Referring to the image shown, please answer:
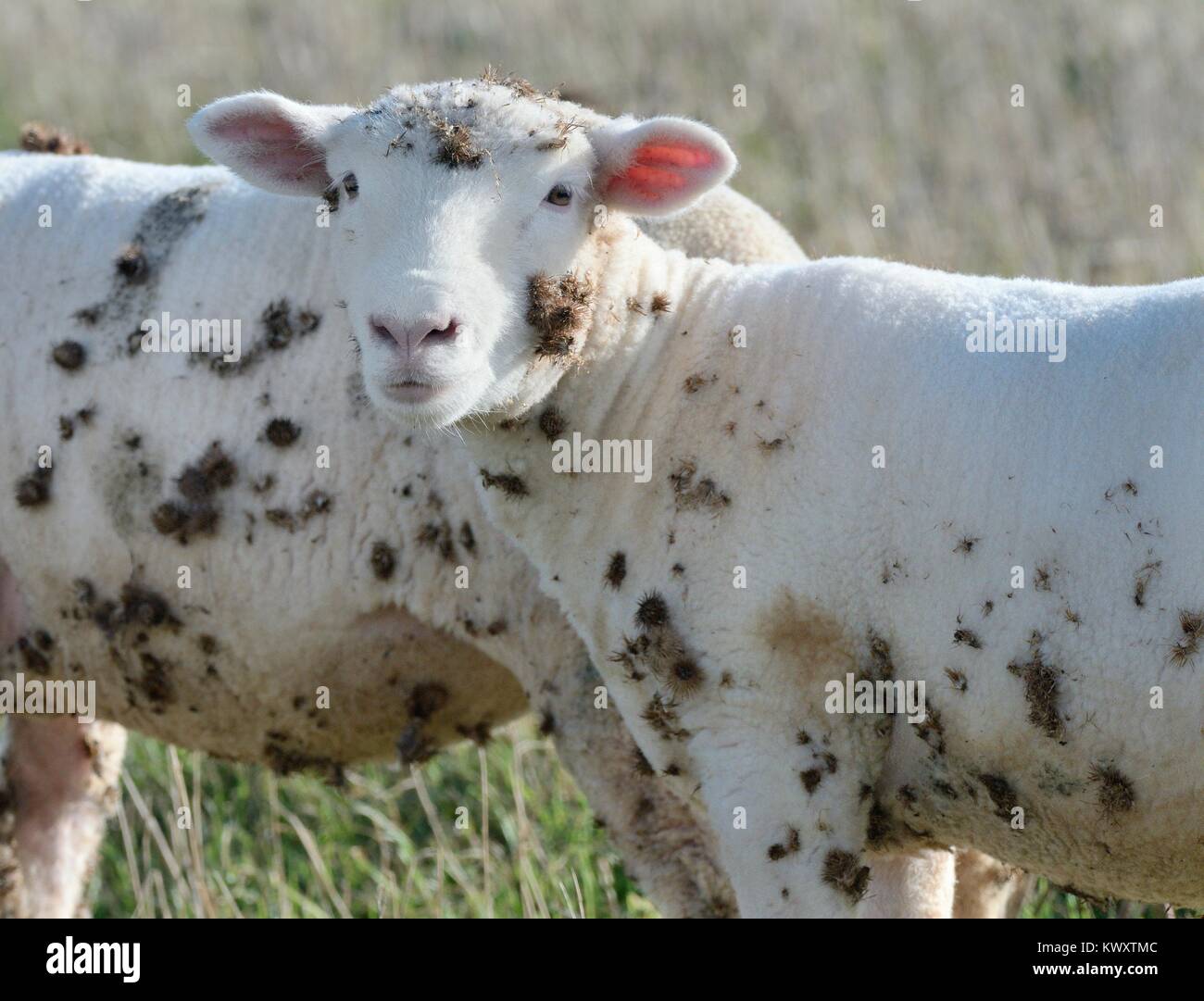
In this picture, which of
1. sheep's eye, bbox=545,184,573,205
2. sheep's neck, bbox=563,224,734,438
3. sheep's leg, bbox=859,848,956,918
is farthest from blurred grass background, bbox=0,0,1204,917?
sheep's eye, bbox=545,184,573,205

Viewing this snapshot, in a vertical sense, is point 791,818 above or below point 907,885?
above

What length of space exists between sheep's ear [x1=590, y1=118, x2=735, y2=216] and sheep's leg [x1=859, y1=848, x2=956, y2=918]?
5.00 ft

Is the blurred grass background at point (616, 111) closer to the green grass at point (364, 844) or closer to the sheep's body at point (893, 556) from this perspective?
the green grass at point (364, 844)

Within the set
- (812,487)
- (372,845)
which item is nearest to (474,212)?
(812,487)

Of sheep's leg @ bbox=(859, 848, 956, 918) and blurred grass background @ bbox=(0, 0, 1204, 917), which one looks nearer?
sheep's leg @ bbox=(859, 848, 956, 918)

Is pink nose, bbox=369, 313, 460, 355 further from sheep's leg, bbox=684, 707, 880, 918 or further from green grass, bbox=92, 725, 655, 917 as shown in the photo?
green grass, bbox=92, 725, 655, 917

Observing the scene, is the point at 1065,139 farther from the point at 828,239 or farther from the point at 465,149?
the point at 465,149

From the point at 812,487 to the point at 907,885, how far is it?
0.97 m

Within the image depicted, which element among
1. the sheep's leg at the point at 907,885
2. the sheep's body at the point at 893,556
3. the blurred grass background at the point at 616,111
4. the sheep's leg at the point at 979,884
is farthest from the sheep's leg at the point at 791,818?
the blurred grass background at the point at 616,111

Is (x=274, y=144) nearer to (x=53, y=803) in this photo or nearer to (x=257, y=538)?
(x=257, y=538)

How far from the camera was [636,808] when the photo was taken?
403 cm

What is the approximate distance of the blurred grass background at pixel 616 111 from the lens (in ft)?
18.3

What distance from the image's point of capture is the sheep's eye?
3.37 m
